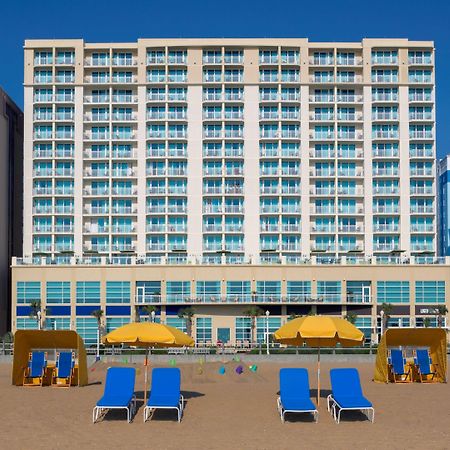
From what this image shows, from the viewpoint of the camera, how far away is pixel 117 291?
206 feet

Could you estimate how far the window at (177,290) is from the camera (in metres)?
62.6

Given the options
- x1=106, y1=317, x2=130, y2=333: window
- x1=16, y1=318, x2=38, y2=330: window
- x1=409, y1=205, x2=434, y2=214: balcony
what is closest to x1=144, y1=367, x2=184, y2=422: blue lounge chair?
x1=106, y1=317, x2=130, y2=333: window

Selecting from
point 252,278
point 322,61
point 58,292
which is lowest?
point 58,292

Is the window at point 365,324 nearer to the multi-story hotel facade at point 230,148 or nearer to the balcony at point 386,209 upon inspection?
the multi-story hotel facade at point 230,148

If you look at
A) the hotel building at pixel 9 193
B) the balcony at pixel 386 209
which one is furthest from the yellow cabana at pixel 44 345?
the balcony at pixel 386 209

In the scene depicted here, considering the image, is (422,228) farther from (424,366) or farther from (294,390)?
(294,390)

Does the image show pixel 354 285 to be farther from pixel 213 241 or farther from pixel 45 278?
pixel 45 278

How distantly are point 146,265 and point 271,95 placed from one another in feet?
66.6

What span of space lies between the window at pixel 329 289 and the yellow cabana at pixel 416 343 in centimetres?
3664

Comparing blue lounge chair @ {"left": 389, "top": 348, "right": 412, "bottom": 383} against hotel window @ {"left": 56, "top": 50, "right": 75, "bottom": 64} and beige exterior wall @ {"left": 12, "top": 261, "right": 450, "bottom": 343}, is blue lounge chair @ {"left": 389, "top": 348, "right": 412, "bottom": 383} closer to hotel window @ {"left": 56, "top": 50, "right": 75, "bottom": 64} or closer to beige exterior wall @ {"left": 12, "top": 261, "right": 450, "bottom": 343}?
beige exterior wall @ {"left": 12, "top": 261, "right": 450, "bottom": 343}

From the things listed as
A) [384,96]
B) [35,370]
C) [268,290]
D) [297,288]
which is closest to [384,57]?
[384,96]

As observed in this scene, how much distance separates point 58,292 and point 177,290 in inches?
391

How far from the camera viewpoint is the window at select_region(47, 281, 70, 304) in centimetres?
6294

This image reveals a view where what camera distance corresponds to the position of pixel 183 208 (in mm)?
69438
